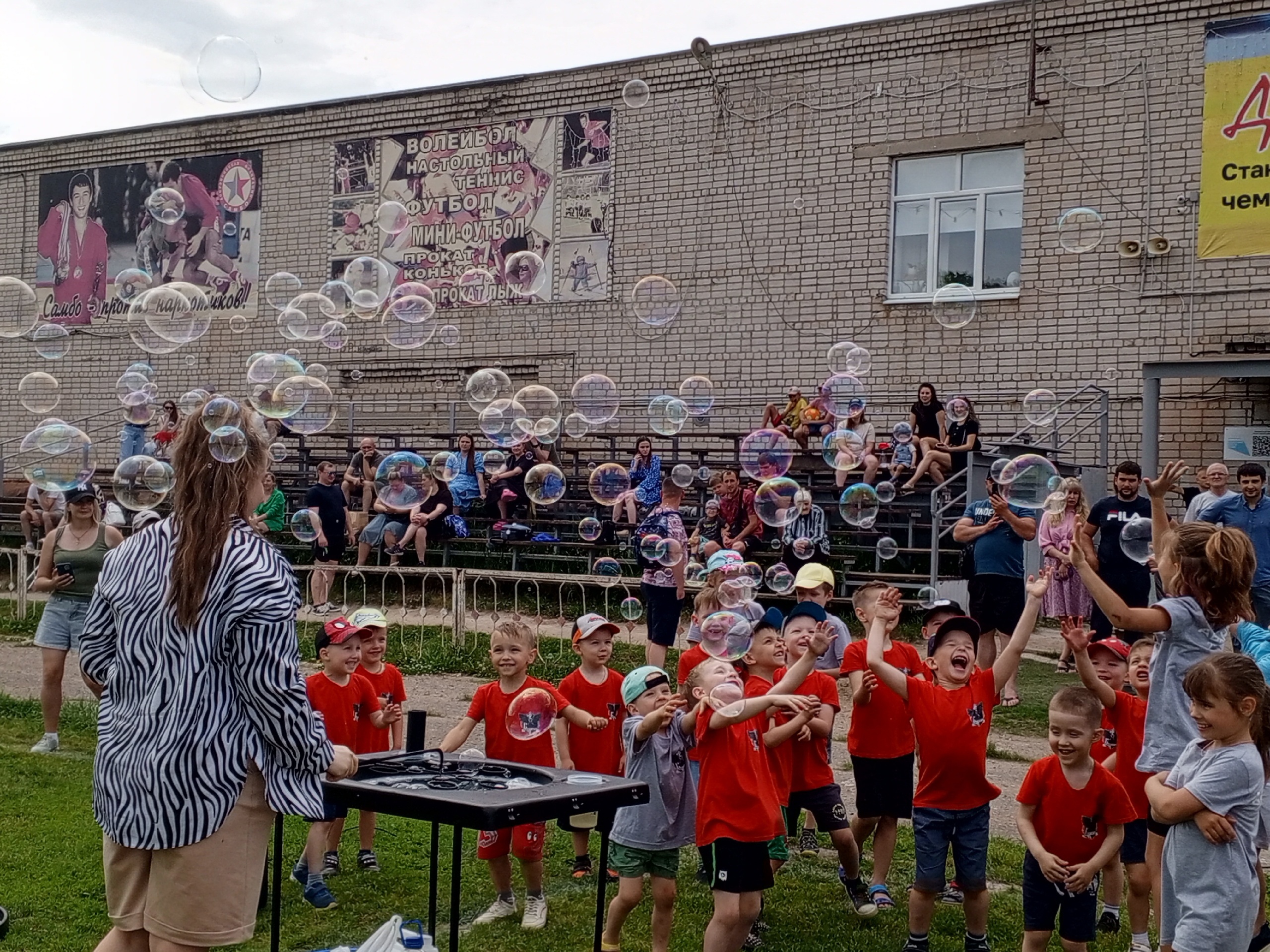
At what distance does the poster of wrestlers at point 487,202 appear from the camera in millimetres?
18969

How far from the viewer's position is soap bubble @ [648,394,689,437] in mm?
10320

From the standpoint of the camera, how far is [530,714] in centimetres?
511

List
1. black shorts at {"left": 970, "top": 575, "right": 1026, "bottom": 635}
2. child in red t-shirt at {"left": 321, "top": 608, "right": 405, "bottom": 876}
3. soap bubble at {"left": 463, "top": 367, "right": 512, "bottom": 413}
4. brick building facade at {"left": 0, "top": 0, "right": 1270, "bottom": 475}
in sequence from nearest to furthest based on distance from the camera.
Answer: child in red t-shirt at {"left": 321, "top": 608, "right": 405, "bottom": 876} < black shorts at {"left": 970, "top": 575, "right": 1026, "bottom": 635} < soap bubble at {"left": 463, "top": 367, "right": 512, "bottom": 413} < brick building facade at {"left": 0, "top": 0, "right": 1270, "bottom": 475}

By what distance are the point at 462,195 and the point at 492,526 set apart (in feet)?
21.8

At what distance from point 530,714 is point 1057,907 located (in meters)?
2.02

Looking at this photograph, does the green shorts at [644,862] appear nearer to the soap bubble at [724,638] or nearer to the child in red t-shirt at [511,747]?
the child in red t-shirt at [511,747]

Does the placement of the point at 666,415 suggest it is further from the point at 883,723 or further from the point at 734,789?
the point at 734,789

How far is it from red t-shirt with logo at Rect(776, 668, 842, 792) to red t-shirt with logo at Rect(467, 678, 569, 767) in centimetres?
104

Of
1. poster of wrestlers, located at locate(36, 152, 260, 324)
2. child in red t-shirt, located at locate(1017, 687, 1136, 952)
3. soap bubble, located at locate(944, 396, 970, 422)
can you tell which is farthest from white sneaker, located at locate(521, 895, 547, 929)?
poster of wrestlers, located at locate(36, 152, 260, 324)

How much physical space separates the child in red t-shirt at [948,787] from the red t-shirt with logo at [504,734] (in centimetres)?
144

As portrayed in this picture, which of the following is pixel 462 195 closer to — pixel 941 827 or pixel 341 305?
pixel 341 305

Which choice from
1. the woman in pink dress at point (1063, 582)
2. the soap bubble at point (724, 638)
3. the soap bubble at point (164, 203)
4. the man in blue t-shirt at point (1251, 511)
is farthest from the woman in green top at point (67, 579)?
the man in blue t-shirt at point (1251, 511)

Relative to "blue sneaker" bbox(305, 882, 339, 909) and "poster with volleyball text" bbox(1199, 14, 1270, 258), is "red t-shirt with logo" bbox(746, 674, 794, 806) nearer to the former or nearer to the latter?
"blue sneaker" bbox(305, 882, 339, 909)

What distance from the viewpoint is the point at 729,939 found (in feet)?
15.3
